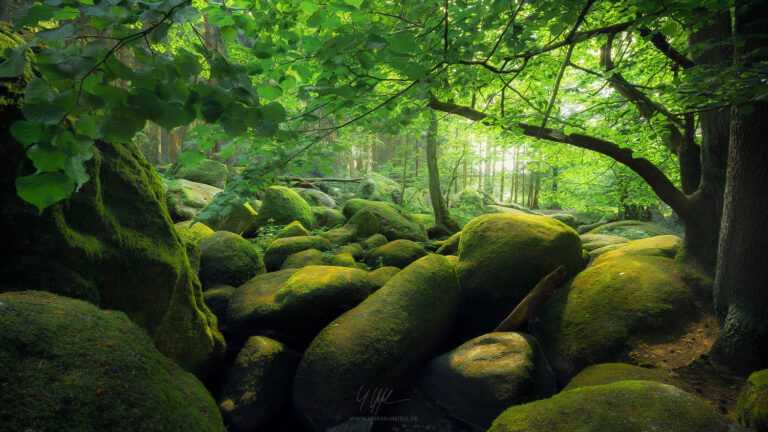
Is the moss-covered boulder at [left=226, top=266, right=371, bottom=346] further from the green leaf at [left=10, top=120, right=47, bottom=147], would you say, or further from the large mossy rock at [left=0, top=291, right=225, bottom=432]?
the green leaf at [left=10, top=120, right=47, bottom=147]

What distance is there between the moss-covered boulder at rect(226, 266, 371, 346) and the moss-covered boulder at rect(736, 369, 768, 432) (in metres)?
3.55

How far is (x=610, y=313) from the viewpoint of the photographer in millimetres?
3887

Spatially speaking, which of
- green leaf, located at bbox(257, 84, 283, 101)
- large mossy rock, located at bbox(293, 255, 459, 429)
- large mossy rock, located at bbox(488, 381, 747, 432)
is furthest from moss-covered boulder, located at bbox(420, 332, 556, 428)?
green leaf, located at bbox(257, 84, 283, 101)

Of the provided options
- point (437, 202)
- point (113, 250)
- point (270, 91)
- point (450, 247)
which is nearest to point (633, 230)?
point (437, 202)

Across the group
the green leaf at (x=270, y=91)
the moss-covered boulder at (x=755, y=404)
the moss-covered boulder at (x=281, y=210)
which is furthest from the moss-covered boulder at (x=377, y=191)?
the green leaf at (x=270, y=91)

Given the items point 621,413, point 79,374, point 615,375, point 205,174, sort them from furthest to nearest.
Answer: point 205,174 < point 615,375 < point 621,413 < point 79,374

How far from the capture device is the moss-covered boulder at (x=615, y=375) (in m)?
3.05

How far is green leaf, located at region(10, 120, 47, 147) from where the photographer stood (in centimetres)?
80

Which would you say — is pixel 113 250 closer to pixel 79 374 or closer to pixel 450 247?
pixel 79 374

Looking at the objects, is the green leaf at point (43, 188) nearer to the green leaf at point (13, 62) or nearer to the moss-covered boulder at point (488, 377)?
the green leaf at point (13, 62)

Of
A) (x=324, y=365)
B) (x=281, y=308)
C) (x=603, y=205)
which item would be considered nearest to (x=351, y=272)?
(x=281, y=308)

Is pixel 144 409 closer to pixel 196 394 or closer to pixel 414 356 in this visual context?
pixel 196 394

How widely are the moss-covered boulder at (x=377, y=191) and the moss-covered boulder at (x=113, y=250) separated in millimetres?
11415

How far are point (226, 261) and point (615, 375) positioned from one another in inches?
203
